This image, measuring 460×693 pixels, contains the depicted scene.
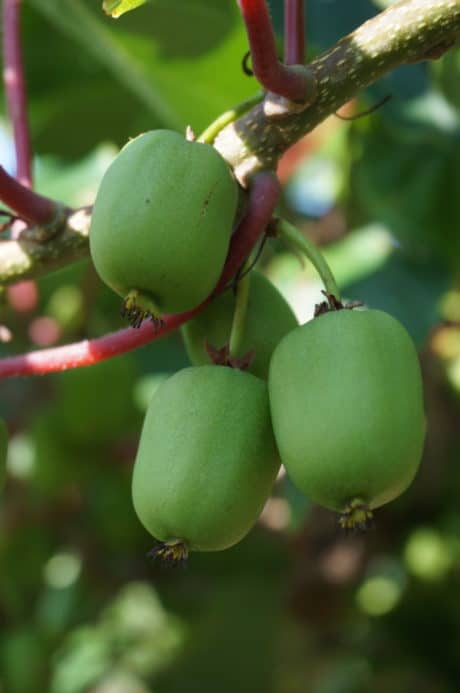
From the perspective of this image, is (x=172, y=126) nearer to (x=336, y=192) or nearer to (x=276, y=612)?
(x=336, y=192)

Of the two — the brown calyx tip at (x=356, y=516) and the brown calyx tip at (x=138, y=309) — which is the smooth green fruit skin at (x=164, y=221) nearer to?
the brown calyx tip at (x=138, y=309)

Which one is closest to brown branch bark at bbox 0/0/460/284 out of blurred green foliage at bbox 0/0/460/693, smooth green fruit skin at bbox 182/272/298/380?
smooth green fruit skin at bbox 182/272/298/380

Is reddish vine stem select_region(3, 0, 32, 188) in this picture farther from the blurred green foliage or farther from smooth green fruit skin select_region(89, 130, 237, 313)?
the blurred green foliage

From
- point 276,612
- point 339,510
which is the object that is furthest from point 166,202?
point 276,612

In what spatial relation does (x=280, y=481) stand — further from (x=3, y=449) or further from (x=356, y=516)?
(x=356, y=516)

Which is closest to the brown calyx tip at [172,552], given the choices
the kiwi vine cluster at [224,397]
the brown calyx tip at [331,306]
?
the kiwi vine cluster at [224,397]

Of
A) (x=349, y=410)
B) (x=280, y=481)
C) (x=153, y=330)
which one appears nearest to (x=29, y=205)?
(x=153, y=330)
